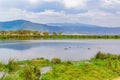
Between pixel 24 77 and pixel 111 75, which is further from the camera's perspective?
pixel 111 75

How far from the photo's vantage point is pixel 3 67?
37812 millimetres

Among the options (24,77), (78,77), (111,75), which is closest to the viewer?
(24,77)

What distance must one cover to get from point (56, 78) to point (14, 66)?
9394 millimetres

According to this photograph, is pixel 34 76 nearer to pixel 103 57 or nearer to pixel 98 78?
pixel 98 78

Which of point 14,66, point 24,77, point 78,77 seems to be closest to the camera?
point 24,77

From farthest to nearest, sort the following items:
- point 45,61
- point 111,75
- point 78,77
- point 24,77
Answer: point 45,61
point 111,75
point 78,77
point 24,77

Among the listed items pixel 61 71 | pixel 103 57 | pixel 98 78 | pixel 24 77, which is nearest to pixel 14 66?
pixel 61 71

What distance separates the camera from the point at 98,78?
2927 centimetres

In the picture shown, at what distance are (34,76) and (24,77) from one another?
1148 mm

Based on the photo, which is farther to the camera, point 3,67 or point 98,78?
point 3,67

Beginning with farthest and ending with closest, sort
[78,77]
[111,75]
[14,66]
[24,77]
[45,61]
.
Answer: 1. [45,61]
2. [14,66]
3. [111,75]
4. [78,77]
5. [24,77]

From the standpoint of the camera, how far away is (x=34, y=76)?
27531mm

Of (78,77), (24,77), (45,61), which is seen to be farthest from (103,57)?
(24,77)

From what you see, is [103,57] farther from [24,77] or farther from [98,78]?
[24,77]
